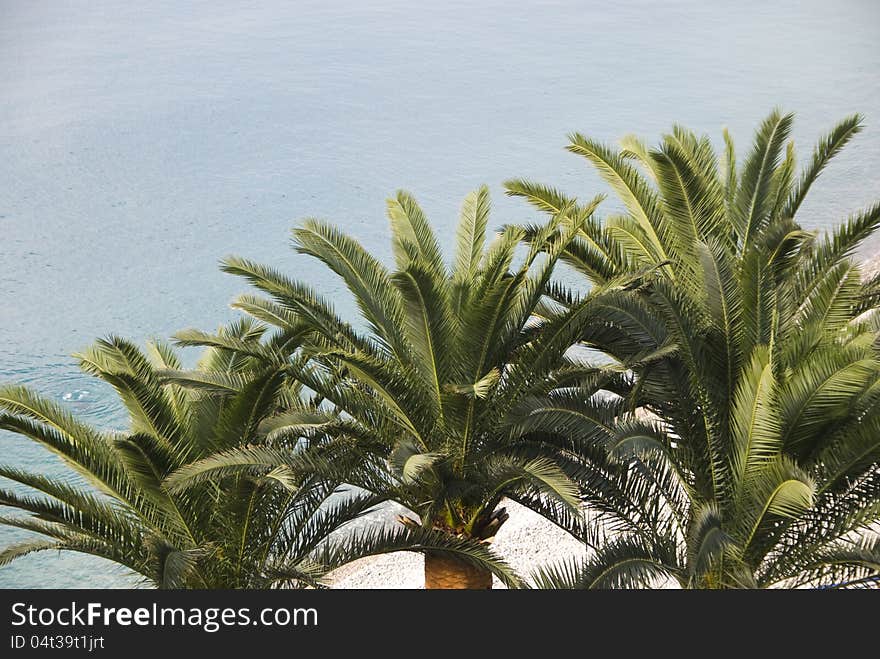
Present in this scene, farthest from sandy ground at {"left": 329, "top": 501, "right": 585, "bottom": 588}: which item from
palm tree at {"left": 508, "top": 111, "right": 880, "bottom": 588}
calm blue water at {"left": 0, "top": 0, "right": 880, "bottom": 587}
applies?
calm blue water at {"left": 0, "top": 0, "right": 880, "bottom": 587}

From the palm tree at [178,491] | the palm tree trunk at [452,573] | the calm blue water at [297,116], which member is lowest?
the palm tree trunk at [452,573]

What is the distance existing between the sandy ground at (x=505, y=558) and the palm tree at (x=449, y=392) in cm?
380

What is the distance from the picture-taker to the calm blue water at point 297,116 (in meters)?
22.0

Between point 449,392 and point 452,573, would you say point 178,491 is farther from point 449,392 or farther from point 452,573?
point 452,573

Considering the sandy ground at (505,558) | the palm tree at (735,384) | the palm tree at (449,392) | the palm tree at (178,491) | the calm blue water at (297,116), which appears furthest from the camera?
the calm blue water at (297,116)

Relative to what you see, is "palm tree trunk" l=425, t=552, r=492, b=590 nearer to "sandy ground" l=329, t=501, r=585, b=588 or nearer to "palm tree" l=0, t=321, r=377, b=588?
"palm tree" l=0, t=321, r=377, b=588

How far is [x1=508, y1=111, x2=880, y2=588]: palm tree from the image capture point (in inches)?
275

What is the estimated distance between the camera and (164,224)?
24.4 meters

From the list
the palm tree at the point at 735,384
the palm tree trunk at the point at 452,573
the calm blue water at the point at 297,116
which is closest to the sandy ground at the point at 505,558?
the palm tree trunk at the point at 452,573

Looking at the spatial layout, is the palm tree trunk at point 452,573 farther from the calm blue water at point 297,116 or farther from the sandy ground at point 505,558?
the calm blue water at point 297,116

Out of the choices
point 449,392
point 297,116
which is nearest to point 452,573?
point 449,392

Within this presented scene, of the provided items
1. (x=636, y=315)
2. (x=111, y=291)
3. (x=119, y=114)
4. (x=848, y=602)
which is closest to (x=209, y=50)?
(x=119, y=114)

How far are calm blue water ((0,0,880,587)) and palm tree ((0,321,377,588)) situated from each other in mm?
8422

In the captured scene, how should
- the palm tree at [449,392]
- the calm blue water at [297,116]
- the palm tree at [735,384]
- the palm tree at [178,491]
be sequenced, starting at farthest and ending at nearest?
the calm blue water at [297,116]
the palm tree at [449,392]
the palm tree at [178,491]
the palm tree at [735,384]
